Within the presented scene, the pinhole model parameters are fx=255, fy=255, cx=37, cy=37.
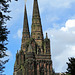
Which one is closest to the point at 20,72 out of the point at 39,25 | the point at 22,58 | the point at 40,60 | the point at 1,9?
the point at 22,58

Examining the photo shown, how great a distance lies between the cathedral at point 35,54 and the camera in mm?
68750

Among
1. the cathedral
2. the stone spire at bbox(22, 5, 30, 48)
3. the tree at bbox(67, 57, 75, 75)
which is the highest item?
the stone spire at bbox(22, 5, 30, 48)

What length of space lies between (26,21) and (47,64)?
1980cm

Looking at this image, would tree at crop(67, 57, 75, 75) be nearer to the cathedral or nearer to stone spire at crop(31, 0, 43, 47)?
the cathedral

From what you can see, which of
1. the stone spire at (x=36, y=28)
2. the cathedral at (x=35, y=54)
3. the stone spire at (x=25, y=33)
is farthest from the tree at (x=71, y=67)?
the stone spire at (x=25, y=33)

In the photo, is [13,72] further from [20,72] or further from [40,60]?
[40,60]

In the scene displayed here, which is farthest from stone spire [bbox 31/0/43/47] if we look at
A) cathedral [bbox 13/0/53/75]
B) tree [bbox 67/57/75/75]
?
tree [bbox 67/57/75/75]

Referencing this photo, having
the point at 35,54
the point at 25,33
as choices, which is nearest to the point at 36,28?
the point at 25,33

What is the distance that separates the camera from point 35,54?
7056 centimetres

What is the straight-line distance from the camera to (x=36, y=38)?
74.3 metres

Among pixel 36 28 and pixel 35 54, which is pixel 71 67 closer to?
pixel 35 54

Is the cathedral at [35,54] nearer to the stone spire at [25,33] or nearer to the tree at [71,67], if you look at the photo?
the stone spire at [25,33]

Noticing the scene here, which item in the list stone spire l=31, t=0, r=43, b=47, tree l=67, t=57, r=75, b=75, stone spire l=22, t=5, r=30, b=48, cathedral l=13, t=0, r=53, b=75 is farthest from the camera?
stone spire l=22, t=5, r=30, b=48

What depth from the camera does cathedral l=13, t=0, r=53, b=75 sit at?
68.8 metres
